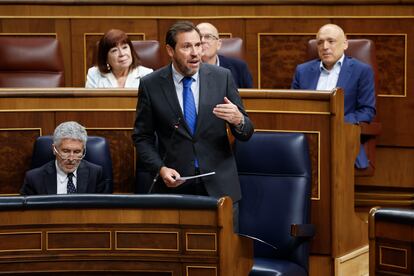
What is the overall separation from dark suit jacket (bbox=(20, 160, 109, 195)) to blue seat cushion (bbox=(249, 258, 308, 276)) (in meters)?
0.38

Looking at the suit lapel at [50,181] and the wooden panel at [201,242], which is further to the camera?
the suit lapel at [50,181]

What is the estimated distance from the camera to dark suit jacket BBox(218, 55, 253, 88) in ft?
8.52

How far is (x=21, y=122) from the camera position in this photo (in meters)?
2.30

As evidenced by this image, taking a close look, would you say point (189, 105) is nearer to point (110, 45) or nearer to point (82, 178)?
point (82, 178)

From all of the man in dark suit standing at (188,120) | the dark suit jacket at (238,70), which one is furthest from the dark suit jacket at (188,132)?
the dark suit jacket at (238,70)

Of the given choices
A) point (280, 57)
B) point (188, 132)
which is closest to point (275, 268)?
point (188, 132)

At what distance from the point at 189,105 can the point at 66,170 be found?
1.05ft

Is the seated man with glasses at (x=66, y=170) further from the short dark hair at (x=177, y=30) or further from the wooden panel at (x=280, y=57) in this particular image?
the wooden panel at (x=280, y=57)

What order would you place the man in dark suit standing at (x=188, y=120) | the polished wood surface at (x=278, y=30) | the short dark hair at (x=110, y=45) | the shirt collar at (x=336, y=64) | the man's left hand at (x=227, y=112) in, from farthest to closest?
the polished wood surface at (x=278, y=30) → the shirt collar at (x=336, y=64) → the short dark hair at (x=110, y=45) → the man in dark suit standing at (x=188, y=120) → the man's left hand at (x=227, y=112)

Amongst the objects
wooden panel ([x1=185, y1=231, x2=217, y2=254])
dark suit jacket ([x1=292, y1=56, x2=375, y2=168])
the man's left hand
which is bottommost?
wooden panel ([x1=185, y1=231, x2=217, y2=254])

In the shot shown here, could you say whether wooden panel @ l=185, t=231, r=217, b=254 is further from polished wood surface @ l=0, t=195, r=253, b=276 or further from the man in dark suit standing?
the man in dark suit standing

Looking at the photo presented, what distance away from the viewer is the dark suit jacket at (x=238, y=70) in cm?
260

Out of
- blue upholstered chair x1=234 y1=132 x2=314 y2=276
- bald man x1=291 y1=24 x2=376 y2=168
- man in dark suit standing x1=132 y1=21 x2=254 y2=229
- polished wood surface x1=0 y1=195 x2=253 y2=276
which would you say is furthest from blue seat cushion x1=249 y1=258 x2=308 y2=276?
bald man x1=291 y1=24 x2=376 y2=168

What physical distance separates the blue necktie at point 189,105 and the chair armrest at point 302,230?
0.95 ft
